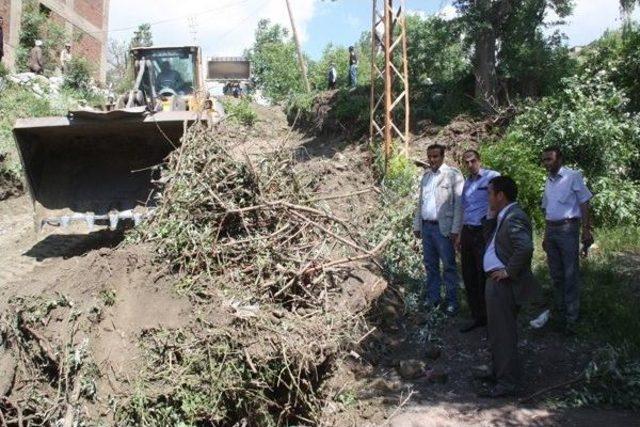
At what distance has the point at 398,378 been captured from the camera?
4.96 metres

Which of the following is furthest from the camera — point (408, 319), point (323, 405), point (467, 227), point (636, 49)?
point (636, 49)

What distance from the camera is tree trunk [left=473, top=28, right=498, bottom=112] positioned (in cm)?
1180

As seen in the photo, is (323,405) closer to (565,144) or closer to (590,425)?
(590,425)

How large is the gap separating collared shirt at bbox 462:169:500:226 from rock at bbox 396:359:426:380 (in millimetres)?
1413

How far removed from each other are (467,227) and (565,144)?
410cm

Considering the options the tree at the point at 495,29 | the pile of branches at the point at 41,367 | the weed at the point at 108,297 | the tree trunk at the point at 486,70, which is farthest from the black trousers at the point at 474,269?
the tree trunk at the point at 486,70

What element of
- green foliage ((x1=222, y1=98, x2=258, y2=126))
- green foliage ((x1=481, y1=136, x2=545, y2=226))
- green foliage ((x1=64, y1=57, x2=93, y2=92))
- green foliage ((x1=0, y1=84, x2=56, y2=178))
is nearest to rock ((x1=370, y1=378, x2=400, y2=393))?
green foliage ((x1=481, y1=136, x2=545, y2=226))

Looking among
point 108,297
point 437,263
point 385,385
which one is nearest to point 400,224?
point 437,263

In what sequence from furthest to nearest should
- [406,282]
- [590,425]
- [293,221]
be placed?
[406,282] < [293,221] < [590,425]

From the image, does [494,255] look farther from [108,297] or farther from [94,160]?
[94,160]

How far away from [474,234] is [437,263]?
60 centimetres

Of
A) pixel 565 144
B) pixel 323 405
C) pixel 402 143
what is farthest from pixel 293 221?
pixel 402 143

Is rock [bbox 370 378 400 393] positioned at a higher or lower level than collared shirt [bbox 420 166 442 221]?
lower

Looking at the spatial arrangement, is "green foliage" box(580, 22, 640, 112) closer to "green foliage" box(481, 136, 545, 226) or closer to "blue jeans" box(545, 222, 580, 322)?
"green foliage" box(481, 136, 545, 226)
